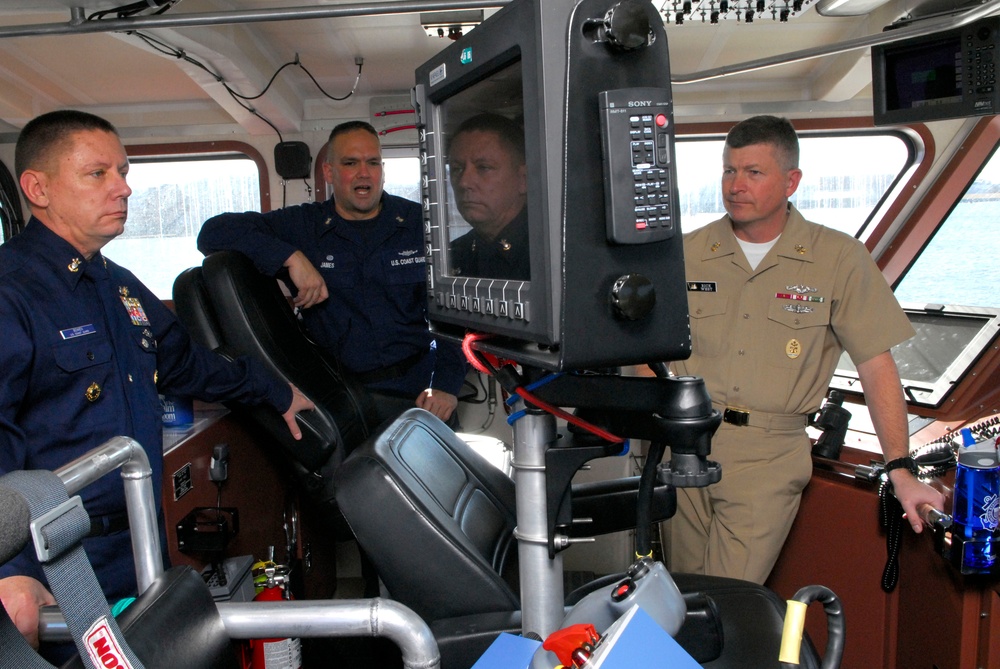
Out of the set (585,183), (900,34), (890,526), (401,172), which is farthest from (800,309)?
(401,172)

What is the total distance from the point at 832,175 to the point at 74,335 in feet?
11.7

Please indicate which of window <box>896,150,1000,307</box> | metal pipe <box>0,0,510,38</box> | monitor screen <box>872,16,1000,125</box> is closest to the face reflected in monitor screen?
metal pipe <box>0,0,510,38</box>

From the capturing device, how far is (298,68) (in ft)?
12.8

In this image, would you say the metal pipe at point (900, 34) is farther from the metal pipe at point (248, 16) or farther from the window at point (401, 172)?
the window at point (401, 172)

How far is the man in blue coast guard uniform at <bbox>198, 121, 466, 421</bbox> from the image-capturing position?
288 cm

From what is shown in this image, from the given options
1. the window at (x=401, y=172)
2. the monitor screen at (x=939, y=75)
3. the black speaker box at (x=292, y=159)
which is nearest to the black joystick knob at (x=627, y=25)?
the monitor screen at (x=939, y=75)

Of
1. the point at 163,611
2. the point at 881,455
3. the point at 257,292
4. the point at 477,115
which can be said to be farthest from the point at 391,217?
the point at 163,611

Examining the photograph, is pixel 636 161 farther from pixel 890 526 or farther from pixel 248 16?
pixel 248 16

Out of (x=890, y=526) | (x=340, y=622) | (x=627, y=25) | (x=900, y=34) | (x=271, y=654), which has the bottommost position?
(x=271, y=654)

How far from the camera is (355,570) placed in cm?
333

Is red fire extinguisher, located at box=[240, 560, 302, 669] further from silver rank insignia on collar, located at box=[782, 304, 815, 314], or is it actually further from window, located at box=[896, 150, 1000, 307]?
window, located at box=[896, 150, 1000, 307]

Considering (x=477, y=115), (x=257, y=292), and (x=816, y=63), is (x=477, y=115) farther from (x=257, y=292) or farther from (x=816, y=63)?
(x=816, y=63)

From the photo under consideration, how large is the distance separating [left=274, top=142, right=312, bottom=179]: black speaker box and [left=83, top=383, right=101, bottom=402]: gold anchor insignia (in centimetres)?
275

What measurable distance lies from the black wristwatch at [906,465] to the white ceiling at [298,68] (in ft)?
5.96
